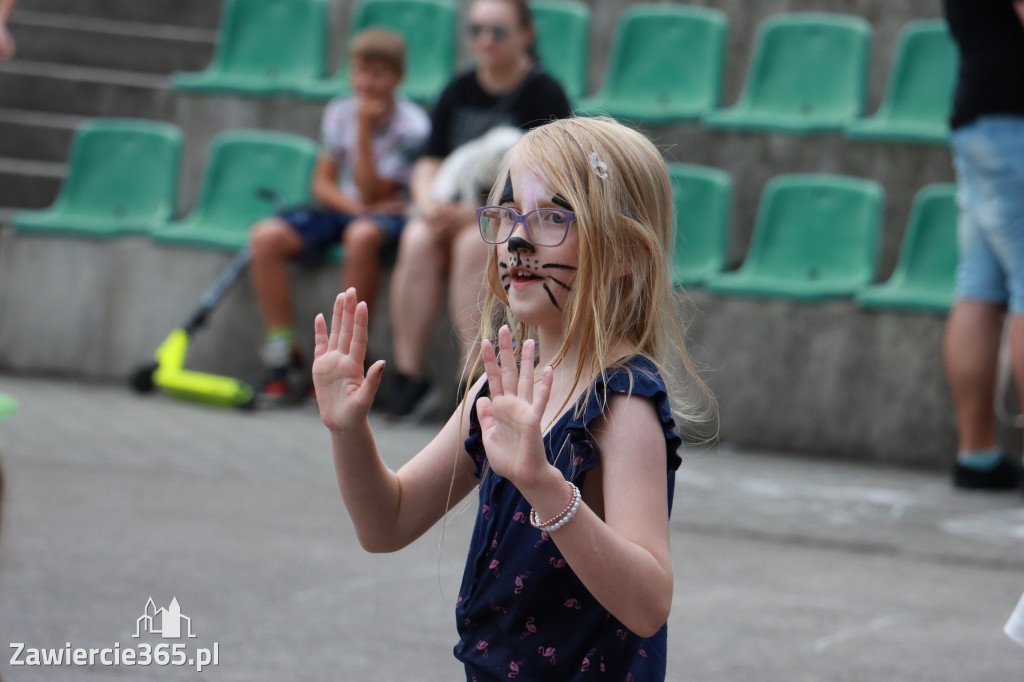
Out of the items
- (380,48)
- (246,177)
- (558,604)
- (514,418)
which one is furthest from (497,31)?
Result: (514,418)

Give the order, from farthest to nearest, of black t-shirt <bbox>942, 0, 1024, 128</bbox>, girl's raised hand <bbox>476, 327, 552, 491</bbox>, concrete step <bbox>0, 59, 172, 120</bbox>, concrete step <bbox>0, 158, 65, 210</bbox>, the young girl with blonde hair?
concrete step <bbox>0, 59, 172, 120</bbox> < concrete step <bbox>0, 158, 65, 210</bbox> < black t-shirt <bbox>942, 0, 1024, 128</bbox> < the young girl with blonde hair < girl's raised hand <bbox>476, 327, 552, 491</bbox>

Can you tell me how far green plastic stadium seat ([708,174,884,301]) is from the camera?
6.04 metres

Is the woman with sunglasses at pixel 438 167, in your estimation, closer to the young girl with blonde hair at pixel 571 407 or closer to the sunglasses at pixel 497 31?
the sunglasses at pixel 497 31

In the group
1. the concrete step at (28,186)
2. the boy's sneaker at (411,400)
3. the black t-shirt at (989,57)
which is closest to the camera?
the black t-shirt at (989,57)

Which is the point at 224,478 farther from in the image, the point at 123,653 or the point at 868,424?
the point at 868,424

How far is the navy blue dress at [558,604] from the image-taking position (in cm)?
176

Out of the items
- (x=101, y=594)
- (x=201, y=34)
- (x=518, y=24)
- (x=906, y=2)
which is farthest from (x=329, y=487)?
(x=201, y=34)

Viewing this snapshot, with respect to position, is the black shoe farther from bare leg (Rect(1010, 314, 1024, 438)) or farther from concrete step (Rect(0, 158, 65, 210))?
concrete step (Rect(0, 158, 65, 210))

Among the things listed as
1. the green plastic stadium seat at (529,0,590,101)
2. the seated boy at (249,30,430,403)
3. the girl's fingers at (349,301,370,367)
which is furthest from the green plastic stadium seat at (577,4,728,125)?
the girl's fingers at (349,301,370,367)

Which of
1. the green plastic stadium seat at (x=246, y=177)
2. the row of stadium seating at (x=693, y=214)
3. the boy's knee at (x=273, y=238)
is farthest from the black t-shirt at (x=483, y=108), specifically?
the green plastic stadium seat at (x=246, y=177)

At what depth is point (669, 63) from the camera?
7.51 metres

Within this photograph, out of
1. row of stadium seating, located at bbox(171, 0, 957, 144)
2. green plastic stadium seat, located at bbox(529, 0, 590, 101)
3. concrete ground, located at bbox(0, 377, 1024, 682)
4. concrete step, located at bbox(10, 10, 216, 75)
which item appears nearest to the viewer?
concrete ground, located at bbox(0, 377, 1024, 682)

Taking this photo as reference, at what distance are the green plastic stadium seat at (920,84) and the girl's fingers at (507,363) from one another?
538cm

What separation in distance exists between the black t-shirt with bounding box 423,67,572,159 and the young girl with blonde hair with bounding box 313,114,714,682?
3.97 meters
